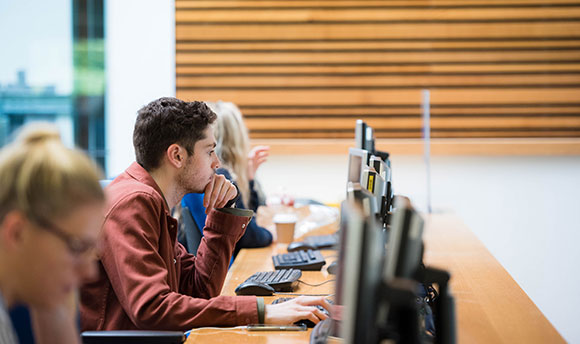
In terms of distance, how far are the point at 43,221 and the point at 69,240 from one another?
5 centimetres

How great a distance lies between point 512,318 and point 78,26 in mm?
4361

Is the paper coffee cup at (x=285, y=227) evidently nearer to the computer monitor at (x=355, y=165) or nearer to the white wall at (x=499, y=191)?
the computer monitor at (x=355, y=165)

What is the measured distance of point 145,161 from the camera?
5.82ft

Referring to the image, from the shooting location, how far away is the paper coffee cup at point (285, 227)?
111 inches

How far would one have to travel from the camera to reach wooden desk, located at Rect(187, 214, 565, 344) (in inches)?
59.5

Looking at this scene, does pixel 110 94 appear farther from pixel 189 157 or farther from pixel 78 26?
pixel 189 157

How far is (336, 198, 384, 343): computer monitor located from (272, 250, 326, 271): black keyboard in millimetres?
1378

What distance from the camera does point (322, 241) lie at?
2.77 meters

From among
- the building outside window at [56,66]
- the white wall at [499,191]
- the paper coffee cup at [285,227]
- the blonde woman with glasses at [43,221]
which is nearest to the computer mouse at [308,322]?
the blonde woman with glasses at [43,221]

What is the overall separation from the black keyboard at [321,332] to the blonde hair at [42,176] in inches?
27.2

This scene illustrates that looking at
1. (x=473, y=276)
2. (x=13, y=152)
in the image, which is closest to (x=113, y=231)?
(x=13, y=152)

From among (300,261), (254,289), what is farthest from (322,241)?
(254,289)

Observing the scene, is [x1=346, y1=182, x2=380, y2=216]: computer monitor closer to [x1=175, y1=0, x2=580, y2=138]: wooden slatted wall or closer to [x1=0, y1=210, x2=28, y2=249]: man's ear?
[x1=0, y1=210, x2=28, y2=249]: man's ear

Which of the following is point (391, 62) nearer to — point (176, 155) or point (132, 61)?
point (132, 61)
